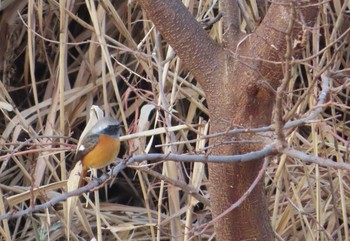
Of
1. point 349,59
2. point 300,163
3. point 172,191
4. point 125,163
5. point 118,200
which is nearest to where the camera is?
point 125,163

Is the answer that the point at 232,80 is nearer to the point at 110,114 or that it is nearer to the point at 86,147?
the point at 86,147

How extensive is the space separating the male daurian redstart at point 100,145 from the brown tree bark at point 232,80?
0.96 ft

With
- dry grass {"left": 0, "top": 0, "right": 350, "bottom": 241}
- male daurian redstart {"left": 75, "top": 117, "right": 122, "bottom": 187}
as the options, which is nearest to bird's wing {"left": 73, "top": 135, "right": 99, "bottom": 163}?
male daurian redstart {"left": 75, "top": 117, "right": 122, "bottom": 187}

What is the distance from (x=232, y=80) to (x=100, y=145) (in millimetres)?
417

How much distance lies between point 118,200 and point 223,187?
1.22 meters

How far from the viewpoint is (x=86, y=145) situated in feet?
6.03

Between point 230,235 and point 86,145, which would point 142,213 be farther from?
point 230,235

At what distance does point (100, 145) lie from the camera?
1782 millimetres

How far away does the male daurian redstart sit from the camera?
1780 mm

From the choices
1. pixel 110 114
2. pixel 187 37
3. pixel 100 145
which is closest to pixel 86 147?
pixel 100 145

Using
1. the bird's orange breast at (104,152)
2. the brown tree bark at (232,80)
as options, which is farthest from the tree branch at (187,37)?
the bird's orange breast at (104,152)

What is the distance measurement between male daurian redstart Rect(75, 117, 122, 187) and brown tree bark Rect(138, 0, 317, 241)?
29cm

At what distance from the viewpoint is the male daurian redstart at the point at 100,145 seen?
1.78 m

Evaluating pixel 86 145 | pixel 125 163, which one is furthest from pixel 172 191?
pixel 125 163
